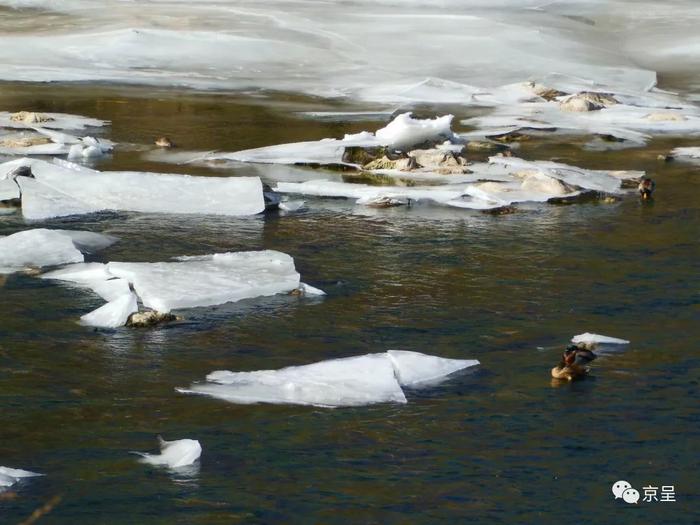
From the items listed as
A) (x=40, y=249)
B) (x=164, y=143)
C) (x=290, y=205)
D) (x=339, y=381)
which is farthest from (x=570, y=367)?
(x=164, y=143)

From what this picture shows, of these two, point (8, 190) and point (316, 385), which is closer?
point (316, 385)

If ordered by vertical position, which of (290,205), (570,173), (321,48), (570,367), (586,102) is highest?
(321,48)

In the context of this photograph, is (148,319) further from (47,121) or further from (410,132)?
(47,121)

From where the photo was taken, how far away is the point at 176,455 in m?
3.95

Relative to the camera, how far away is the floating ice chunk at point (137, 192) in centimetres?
729

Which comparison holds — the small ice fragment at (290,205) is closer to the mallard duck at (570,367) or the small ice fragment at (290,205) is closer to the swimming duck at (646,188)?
the swimming duck at (646,188)

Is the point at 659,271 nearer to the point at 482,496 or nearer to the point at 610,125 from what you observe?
the point at 482,496

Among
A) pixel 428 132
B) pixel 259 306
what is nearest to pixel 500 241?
pixel 259 306

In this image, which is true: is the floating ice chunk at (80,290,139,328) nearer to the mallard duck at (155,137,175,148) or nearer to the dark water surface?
the dark water surface

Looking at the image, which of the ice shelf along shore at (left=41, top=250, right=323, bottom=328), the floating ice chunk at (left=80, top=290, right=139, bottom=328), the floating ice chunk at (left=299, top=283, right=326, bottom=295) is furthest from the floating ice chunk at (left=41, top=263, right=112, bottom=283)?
the floating ice chunk at (left=299, top=283, right=326, bottom=295)

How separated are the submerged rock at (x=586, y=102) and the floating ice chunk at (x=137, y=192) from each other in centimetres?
437

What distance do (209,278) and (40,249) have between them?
0.92 m

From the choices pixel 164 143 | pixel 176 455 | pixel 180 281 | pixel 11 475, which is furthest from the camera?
pixel 164 143

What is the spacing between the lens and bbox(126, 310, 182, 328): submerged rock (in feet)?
17.0
